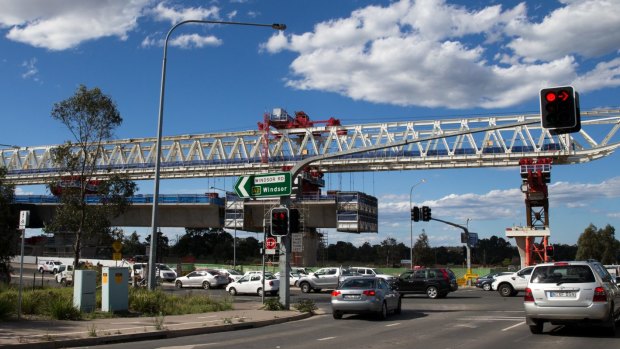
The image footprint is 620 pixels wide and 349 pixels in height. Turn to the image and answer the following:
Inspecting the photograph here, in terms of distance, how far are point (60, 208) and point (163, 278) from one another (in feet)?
70.6

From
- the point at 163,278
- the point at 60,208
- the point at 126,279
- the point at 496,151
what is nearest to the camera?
the point at 126,279

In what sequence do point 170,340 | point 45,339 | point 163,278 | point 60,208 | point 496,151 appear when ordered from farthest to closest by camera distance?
point 496,151, point 163,278, point 60,208, point 170,340, point 45,339

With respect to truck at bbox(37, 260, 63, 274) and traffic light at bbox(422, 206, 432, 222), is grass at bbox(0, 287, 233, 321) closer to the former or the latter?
traffic light at bbox(422, 206, 432, 222)

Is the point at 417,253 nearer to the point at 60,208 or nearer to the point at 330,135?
the point at 330,135

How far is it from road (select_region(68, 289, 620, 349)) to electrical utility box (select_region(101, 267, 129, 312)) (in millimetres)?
5424

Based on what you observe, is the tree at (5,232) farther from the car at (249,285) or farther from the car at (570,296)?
the car at (570,296)

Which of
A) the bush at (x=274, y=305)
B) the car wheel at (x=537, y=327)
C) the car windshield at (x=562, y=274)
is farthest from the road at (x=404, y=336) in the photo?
the bush at (x=274, y=305)

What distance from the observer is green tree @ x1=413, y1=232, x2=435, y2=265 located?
105 meters

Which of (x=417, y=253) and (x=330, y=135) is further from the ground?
(x=330, y=135)

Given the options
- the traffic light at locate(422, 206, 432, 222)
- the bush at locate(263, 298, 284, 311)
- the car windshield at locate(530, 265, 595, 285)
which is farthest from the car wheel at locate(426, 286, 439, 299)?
the car windshield at locate(530, 265, 595, 285)

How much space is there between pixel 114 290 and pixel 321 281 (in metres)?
21.5

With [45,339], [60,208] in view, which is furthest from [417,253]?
[45,339]

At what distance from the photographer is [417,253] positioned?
348ft

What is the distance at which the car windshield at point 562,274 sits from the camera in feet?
45.1
